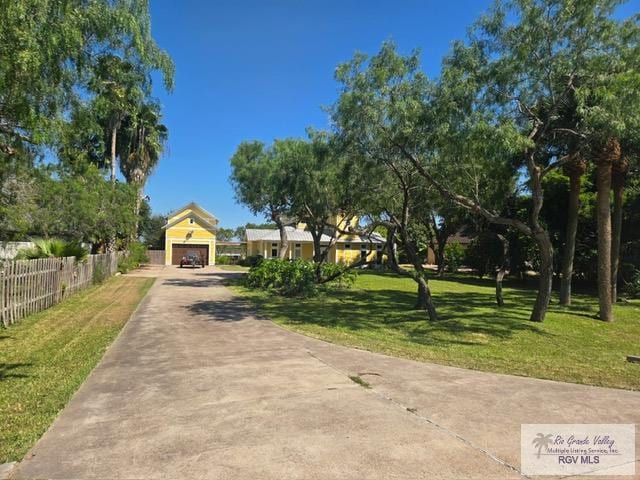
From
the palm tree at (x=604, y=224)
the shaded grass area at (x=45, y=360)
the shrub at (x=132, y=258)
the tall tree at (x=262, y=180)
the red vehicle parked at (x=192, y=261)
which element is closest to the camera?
the shaded grass area at (x=45, y=360)

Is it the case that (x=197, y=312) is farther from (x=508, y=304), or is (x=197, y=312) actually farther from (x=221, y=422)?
(x=508, y=304)

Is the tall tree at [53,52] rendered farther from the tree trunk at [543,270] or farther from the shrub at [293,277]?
the shrub at [293,277]

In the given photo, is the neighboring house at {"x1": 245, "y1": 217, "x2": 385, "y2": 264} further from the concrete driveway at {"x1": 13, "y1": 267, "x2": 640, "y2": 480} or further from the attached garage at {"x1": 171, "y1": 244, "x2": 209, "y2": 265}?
the concrete driveway at {"x1": 13, "y1": 267, "x2": 640, "y2": 480}

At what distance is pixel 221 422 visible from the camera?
4660mm

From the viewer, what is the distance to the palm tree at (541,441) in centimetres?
416

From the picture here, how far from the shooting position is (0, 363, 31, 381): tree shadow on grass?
6398mm

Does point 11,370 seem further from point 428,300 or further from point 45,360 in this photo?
point 428,300

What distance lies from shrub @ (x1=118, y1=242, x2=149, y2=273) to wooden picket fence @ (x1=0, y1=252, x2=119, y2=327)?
490 inches

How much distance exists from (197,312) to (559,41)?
439 inches

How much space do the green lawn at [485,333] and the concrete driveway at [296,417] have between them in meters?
0.97

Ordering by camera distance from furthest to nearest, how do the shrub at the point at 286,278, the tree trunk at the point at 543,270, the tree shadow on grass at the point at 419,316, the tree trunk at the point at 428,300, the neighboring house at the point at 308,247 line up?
the neighboring house at the point at 308,247, the shrub at the point at 286,278, the tree trunk at the point at 428,300, the tree trunk at the point at 543,270, the tree shadow on grass at the point at 419,316

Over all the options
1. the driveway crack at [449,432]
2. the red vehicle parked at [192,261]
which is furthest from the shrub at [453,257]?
the driveway crack at [449,432]

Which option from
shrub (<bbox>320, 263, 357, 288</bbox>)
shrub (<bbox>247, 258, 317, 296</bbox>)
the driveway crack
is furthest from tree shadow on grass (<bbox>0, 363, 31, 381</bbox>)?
shrub (<bbox>320, 263, 357, 288</bbox>)

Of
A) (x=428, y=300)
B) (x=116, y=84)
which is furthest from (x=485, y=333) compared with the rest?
(x=116, y=84)
